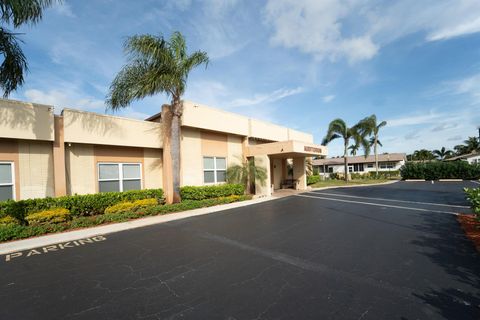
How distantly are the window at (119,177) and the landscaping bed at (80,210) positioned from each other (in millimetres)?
1195

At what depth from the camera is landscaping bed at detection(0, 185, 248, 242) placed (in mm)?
9102

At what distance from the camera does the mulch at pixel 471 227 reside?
670 cm

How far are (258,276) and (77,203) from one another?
9.86 metres

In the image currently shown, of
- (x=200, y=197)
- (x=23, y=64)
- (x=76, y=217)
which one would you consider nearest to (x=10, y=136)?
(x=23, y=64)

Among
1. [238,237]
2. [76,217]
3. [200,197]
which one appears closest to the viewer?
[238,237]

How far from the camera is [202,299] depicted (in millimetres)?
4109

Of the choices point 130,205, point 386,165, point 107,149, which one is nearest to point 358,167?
point 386,165

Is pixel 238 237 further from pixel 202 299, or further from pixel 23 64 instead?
pixel 23 64

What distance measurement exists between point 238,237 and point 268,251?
5.36ft

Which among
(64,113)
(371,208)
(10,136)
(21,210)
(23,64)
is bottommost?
(371,208)

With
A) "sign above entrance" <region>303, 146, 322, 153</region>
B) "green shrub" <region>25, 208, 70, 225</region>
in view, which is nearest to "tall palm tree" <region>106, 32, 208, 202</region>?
"green shrub" <region>25, 208, 70, 225</region>

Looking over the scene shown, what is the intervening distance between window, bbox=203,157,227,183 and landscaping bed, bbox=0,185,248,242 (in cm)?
255

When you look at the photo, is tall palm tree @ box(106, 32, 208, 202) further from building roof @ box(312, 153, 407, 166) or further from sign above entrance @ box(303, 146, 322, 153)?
building roof @ box(312, 153, 407, 166)

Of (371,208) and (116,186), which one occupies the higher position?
(116,186)
